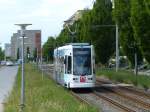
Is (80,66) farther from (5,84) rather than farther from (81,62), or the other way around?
(5,84)

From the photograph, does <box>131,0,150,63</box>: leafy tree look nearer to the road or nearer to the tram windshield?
the tram windshield

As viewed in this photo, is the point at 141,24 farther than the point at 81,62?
Yes

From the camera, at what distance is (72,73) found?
38.8 m

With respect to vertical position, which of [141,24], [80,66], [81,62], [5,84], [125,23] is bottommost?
[5,84]

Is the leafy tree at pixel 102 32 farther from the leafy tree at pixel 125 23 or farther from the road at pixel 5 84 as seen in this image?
the leafy tree at pixel 125 23

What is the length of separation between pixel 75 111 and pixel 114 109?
6.87m

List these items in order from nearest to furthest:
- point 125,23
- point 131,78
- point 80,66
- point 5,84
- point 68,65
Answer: point 80,66 < point 68,65 < point 131,78 < point 5,84 < point 125,23

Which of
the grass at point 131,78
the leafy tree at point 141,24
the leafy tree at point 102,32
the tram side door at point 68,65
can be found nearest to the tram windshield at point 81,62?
the tram side door at point 68,65

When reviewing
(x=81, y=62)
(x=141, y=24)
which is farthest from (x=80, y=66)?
(x=141, y=24)

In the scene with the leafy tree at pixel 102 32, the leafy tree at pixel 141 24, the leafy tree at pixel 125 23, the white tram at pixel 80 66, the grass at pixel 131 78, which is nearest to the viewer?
the white tram at pixel 80 66

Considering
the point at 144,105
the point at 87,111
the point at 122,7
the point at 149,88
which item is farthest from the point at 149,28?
the point at 87,111

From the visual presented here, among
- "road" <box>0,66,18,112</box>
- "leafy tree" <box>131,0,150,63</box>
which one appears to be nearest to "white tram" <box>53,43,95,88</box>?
"road" <box>0,66,18,112</box>

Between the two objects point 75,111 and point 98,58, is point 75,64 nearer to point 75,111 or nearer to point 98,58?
point 75,111

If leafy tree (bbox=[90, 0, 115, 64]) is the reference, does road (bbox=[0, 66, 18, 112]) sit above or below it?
below
